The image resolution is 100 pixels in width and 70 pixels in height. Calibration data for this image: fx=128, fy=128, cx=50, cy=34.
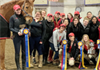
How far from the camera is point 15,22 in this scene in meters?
2.05

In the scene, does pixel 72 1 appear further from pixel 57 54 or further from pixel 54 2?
pixel 57 54

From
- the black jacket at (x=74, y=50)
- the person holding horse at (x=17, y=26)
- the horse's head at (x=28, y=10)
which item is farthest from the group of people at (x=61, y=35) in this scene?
the person holding horse at (x=17, y=26)

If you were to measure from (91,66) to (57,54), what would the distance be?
2.39ft

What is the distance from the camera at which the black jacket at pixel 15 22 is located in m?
2.04

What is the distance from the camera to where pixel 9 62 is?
258 cm

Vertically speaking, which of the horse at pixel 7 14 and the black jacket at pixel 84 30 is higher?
the horse at pixel 7 14

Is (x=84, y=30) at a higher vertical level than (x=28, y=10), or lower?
lower

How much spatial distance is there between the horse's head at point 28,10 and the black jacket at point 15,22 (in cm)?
9

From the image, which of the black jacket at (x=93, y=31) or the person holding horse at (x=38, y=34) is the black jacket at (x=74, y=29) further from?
the person holding horse at (x=38, y=34)

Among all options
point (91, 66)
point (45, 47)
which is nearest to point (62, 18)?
point (45, 47)

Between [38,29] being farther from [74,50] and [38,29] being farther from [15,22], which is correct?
[74,50]

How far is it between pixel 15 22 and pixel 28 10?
346 mm

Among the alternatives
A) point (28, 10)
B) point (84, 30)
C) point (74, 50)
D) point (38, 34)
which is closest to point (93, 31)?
point (84, 30)

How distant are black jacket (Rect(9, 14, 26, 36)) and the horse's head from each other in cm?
9
